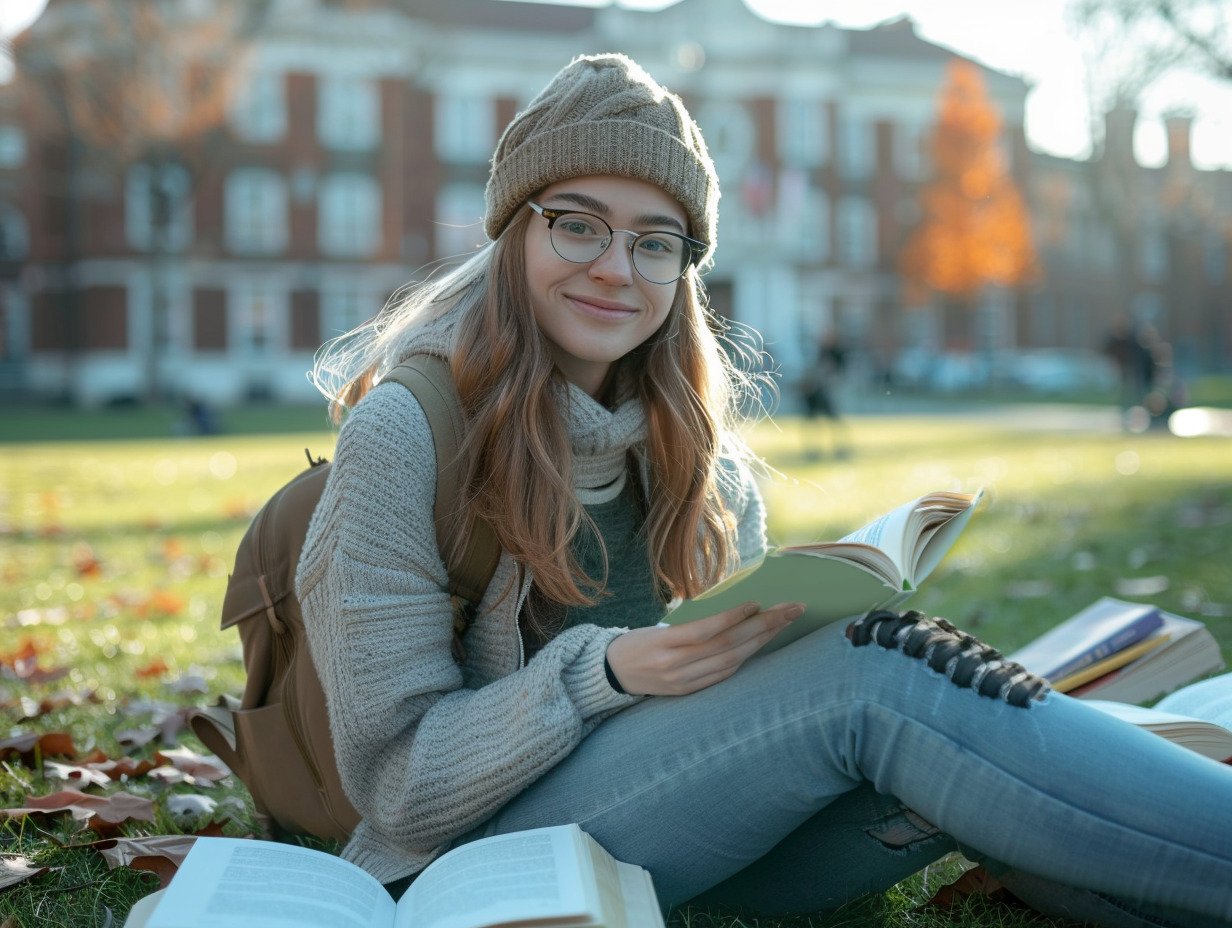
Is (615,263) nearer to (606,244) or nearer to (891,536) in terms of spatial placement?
(606,244)

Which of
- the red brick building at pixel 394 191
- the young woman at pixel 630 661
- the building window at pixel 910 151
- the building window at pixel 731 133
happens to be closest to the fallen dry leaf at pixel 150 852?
the young woman at pixel 630 661

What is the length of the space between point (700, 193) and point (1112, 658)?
152 centimetres

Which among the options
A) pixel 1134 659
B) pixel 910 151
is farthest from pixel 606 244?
pixel 910 151

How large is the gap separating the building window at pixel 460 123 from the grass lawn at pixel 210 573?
82.0 ft

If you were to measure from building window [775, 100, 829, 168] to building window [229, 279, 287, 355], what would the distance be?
1573 centimetres

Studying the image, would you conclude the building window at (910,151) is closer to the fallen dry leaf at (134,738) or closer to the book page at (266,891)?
the fallen dry leaf at (134,738)

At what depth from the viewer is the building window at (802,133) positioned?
39438 millimetres

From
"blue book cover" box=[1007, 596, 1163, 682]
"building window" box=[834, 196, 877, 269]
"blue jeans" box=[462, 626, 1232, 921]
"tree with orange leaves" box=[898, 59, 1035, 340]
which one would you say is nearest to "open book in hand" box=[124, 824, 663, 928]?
"blue jeans" box=[462, 626, 1232, 921]

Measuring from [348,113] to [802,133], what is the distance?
13729 millimetres

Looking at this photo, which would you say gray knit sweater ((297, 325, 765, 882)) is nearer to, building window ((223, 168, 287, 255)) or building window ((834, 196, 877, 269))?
building window ((223, 168, 287, 255))

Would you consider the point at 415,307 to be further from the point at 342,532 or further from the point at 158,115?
the point at 158,115

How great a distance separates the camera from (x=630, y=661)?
6.39 feet

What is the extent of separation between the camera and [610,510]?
8.00ft

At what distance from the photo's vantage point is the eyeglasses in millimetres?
2271
